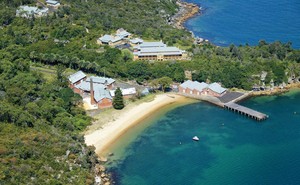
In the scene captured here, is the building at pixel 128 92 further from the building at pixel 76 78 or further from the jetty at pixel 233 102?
the jetty at pixel 233 102

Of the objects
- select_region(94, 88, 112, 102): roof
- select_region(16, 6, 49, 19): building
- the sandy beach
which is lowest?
the sandy beach

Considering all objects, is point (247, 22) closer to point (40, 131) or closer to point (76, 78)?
point (76, 78)

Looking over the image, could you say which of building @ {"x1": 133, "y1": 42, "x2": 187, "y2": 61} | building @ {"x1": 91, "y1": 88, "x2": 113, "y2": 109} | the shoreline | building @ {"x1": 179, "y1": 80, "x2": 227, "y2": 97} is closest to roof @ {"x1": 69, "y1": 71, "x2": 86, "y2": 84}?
building @ {"x1": 91, "y1": 88, "x2": 113, "y2": 109}

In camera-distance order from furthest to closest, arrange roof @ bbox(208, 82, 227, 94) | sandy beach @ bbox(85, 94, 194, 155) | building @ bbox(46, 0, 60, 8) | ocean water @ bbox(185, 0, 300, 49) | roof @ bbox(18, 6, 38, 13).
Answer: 1. building @ bbox(46, 0, 60, 8)
2. ocean water @ bbox(185, 0, 300, 49)
3. roof @ bbox(18, 6, 38, 13)
4. roof @ bbox(208, 82, 227, 94)
5. sandy beach @ bbox(85, 94, 194, 155)

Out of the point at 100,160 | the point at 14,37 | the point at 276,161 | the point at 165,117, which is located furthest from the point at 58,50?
the point at 276,161

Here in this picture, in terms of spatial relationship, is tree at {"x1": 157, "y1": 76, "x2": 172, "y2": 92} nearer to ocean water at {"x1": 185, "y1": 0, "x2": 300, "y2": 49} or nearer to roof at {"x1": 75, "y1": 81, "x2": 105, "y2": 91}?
roof at {"x1": 75, "y1": 81, "x2": 105, "y2": 91}

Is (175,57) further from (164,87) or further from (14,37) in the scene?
(14,37)

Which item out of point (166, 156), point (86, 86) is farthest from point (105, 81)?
point (166, 156)

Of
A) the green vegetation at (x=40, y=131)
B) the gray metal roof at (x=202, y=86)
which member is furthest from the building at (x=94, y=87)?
the gray metal roof at (x=202, y=86)
